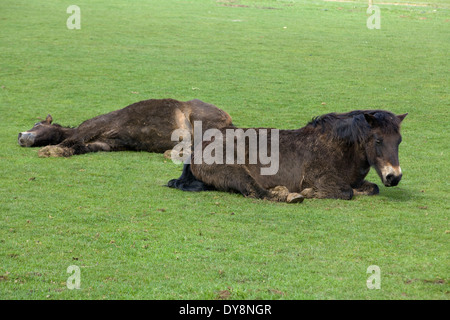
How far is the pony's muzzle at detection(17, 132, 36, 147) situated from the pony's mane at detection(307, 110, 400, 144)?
253 inches

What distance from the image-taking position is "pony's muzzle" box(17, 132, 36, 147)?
43.2 ft

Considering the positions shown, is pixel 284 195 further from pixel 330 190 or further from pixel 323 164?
pixel 323 164

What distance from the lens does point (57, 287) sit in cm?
605

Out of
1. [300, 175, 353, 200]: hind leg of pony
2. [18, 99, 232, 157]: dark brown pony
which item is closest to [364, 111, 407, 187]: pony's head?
[300, 175, 353, 200]: hind leg of pony

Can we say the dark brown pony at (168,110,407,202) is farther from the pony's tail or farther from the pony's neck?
the pony's neck

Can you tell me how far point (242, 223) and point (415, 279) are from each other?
261cm

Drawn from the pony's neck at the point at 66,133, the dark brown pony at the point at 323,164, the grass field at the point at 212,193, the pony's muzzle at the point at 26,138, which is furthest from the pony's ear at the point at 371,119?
the pony's muzzle at the point at 26,138

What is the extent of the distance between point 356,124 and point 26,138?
718 centimetres

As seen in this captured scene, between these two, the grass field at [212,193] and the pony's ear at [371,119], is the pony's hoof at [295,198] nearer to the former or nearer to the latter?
the grass field at [212,193]

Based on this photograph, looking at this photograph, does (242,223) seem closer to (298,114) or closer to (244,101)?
(298,114)

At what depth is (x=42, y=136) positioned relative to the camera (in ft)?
43.5

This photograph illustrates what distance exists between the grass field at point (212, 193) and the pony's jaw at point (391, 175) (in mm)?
408

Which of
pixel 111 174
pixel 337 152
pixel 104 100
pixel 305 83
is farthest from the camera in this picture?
pixel 305 83

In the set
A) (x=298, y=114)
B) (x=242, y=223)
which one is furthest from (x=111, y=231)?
(x=298, y=114)
